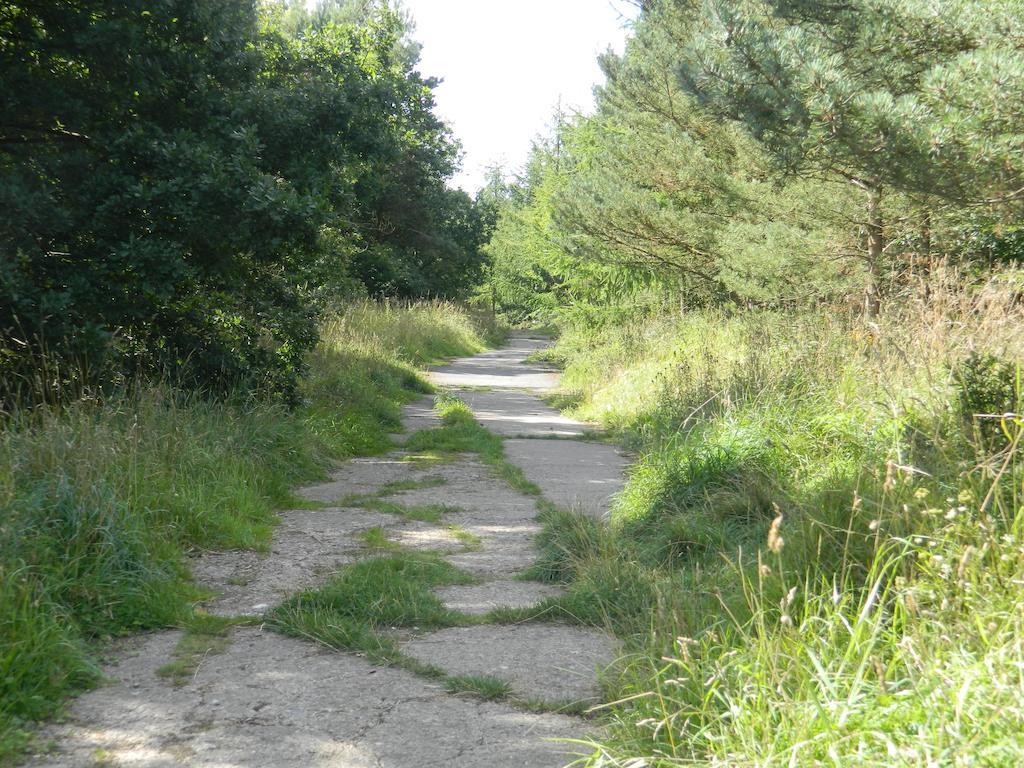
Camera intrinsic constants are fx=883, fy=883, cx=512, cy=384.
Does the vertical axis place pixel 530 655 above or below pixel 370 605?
below

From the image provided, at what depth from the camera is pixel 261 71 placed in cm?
937

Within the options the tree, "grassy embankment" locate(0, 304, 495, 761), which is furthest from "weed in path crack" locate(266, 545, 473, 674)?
the tree

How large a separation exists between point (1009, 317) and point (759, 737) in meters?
5.48

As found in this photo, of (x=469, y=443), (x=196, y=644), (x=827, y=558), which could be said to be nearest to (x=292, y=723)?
(x=196, y=644)

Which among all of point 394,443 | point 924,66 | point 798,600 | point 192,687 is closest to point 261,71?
point 394,443

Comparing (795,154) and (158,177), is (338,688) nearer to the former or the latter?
(158,177)

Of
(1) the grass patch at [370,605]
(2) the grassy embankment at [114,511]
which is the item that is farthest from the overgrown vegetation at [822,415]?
(2) the grassy embankment at [114,511]

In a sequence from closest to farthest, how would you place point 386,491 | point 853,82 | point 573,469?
point 853,82 < point 386,491 < point 573,469

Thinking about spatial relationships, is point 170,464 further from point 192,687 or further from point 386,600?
point 192,687

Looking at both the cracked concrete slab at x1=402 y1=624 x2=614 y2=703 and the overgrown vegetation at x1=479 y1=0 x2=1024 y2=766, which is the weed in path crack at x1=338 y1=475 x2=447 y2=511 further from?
the cracked concrete slab at x1=402 y1=624 x2=614 y2=703

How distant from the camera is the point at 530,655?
14.0 feet

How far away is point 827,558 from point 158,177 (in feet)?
20.6

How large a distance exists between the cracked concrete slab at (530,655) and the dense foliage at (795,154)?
4986 millimetres

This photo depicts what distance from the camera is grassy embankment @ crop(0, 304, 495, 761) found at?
12.2 feet
